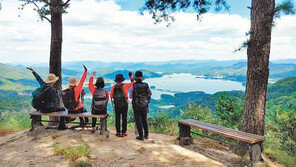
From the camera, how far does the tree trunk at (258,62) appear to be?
Answer: 5000 mm

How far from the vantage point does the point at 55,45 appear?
668 centimetres

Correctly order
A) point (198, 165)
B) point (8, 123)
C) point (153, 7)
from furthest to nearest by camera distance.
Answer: point (8, 123) → point (153, 7) → point (198, 165)

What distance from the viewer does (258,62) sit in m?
5.05

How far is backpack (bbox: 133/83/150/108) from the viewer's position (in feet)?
17.5

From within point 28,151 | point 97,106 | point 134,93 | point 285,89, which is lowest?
point 285,89

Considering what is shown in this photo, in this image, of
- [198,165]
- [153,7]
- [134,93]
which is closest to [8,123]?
[134,93]

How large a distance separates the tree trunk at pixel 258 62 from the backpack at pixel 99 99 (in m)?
3.47

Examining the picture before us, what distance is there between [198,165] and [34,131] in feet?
13.8

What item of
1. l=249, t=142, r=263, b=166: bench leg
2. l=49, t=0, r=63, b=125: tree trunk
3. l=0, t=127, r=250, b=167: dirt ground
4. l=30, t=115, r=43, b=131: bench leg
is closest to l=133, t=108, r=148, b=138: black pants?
l=0, t=127, r=250, b=167: dirt ground

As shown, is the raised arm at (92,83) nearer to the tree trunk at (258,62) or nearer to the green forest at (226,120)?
the green forest at (226,120)

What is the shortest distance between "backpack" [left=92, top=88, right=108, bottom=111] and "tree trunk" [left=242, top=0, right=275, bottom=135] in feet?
11.4

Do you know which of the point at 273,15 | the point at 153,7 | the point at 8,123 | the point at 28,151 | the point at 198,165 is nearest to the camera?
the point at 198,165

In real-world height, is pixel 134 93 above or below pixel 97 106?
above

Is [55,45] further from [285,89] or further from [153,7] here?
[285,89]
